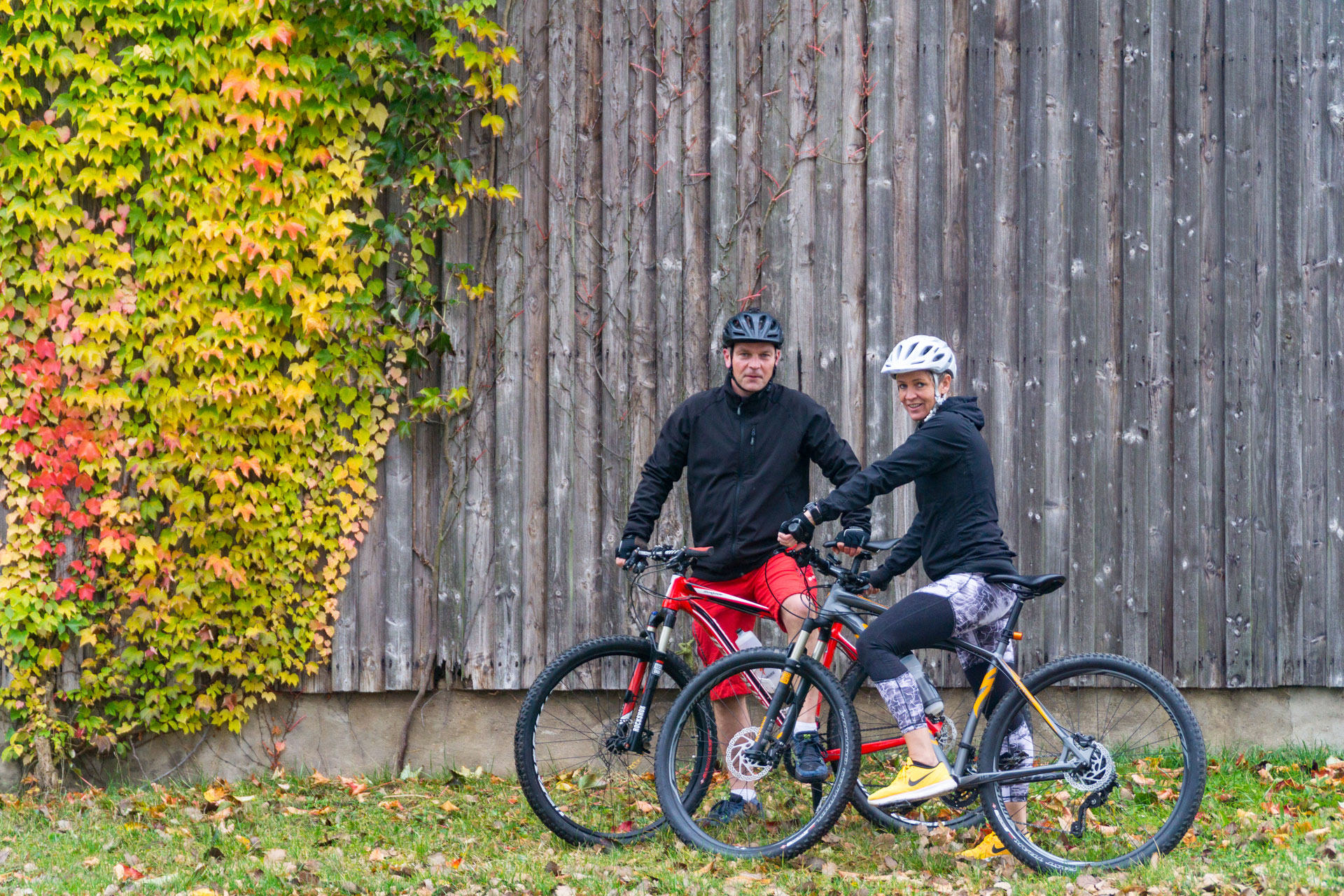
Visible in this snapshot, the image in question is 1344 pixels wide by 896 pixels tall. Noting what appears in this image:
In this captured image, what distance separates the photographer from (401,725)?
18.0 feet

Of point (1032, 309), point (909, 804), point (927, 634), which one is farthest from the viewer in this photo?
point (1032, 309)

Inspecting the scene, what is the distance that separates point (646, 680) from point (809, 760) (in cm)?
69

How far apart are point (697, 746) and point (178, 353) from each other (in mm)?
3115

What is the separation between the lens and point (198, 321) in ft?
17.1

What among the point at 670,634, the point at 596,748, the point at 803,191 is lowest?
the point at 596,748

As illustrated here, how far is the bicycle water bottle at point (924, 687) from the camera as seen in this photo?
13.2 feet

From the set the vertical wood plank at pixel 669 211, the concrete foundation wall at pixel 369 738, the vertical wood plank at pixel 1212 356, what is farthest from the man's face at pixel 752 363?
the vertical wood plank at pixel 1212 356

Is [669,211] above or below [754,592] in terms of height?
above

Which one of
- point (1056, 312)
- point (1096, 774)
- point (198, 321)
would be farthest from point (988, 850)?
point (198, 321)

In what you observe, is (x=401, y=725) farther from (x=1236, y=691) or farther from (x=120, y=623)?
(x=1236, y=691)

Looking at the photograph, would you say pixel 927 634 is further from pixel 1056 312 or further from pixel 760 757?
pixel 1056 312

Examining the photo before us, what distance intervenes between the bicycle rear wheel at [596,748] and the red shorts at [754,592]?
0.19 meters

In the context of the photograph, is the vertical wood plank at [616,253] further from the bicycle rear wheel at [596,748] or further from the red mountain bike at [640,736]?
the red mountain bike at [640,736]

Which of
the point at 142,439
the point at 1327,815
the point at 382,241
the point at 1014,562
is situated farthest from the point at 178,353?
the point at 1327,815
